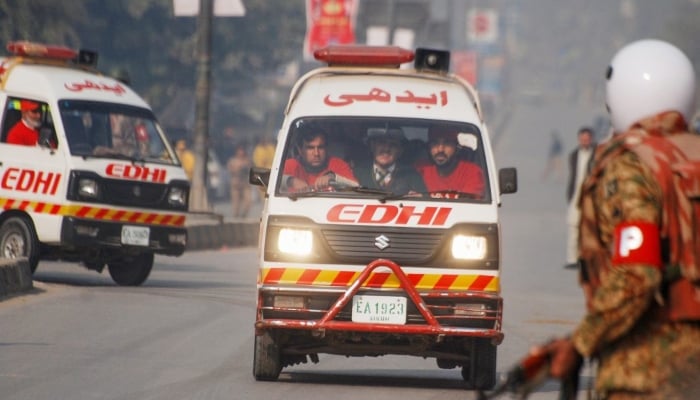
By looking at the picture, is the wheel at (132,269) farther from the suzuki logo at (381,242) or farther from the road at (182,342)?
the suzuki logo at (381,242)

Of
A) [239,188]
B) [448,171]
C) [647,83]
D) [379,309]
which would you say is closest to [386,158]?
[448,171]

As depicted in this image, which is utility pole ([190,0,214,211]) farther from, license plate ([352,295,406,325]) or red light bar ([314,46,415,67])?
license plate ([352,295,406,325])

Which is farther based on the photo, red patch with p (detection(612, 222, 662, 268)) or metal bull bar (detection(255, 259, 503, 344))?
metal bull bar (detection(255, 259, 503, 344))

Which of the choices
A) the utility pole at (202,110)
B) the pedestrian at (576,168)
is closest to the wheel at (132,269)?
the pedestrian at (576,168)

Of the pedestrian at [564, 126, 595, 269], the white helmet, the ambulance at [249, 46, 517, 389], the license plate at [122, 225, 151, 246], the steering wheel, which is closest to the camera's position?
the white helmet

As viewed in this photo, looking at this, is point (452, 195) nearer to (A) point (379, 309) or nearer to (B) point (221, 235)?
(A) point (379, 309)

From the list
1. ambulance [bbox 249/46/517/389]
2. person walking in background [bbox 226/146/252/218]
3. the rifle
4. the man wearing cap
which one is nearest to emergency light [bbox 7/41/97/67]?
ambulance [bbox 249/46/517/389]

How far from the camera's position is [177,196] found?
17.8 meters

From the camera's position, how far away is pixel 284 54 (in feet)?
194

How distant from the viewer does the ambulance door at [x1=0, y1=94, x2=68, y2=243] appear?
661 inches

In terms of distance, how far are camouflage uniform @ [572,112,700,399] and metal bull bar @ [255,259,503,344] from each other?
211 inches

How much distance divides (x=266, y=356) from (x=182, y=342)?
7.23 feet

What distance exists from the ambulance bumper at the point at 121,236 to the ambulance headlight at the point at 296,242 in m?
6.56

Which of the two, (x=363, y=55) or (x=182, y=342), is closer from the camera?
(x=363, y=55)
